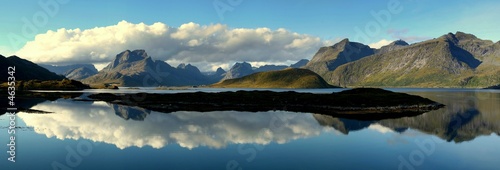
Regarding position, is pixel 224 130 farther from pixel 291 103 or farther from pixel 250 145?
pixel 291 103

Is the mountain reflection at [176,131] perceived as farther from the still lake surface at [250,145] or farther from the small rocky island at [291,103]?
the small rocky island at [291,103]

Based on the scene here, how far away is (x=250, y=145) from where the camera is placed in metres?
48.3

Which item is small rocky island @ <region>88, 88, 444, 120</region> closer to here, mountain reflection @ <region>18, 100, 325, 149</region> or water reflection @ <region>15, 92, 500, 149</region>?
water reflection @ <region>15, 92, 500, 149</region>

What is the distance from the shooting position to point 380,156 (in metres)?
42.0

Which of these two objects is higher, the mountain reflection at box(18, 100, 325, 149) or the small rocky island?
the small rocky island

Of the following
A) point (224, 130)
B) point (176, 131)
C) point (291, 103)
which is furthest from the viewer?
point (291, 103)

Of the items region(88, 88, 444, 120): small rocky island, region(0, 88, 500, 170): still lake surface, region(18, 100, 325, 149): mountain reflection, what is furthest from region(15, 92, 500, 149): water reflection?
region(88, 88, 444, 120): small rocky island

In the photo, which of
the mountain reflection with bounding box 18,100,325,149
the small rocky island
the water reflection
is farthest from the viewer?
the small rocky island

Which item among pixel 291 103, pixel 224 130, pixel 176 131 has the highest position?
pixel 291 103

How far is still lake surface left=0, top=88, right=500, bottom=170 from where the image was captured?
37.5 metres

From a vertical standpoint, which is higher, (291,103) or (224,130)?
(291,103)

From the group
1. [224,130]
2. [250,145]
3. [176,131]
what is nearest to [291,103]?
[224,130]

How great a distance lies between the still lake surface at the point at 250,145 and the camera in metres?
37.5

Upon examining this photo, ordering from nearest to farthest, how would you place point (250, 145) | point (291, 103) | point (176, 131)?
1. point (250, 145)
2. point (176, 131)
3. point (291, 103)
